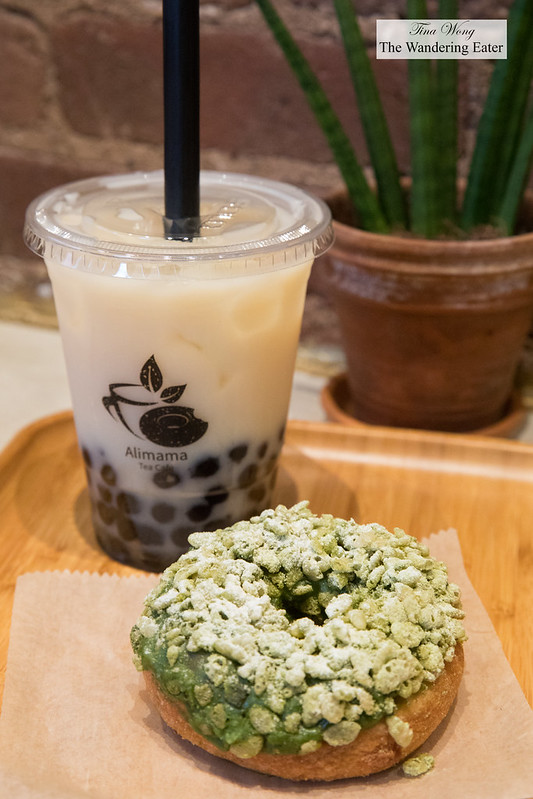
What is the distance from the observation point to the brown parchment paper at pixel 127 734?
1.91 feet

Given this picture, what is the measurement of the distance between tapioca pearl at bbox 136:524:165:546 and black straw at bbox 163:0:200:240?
10.8 inches

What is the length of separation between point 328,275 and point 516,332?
0.77ft

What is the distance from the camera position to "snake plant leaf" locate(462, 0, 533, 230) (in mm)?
937

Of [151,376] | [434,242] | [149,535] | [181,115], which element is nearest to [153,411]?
[151,376]

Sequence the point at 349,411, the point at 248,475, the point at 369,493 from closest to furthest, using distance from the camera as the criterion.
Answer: the point at 248,475 → the point at 369,493 → the point at 349,411

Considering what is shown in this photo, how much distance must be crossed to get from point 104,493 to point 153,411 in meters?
0.13

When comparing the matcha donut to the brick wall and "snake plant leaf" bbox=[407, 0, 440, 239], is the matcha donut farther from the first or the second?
the brick wall

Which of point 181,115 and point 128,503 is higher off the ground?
point 181,115

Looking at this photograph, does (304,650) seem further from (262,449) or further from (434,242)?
(434,242)

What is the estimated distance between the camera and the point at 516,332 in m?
1.04

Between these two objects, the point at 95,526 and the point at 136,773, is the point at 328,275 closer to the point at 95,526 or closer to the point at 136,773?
the point at 95,526

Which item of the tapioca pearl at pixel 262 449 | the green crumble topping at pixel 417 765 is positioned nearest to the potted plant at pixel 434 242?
the tapioca pearl at pixel 262 449

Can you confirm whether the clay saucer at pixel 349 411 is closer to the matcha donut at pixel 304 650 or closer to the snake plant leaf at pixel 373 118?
the snake plant leaf at pixel 373 118

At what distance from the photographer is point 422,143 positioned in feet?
3.21
